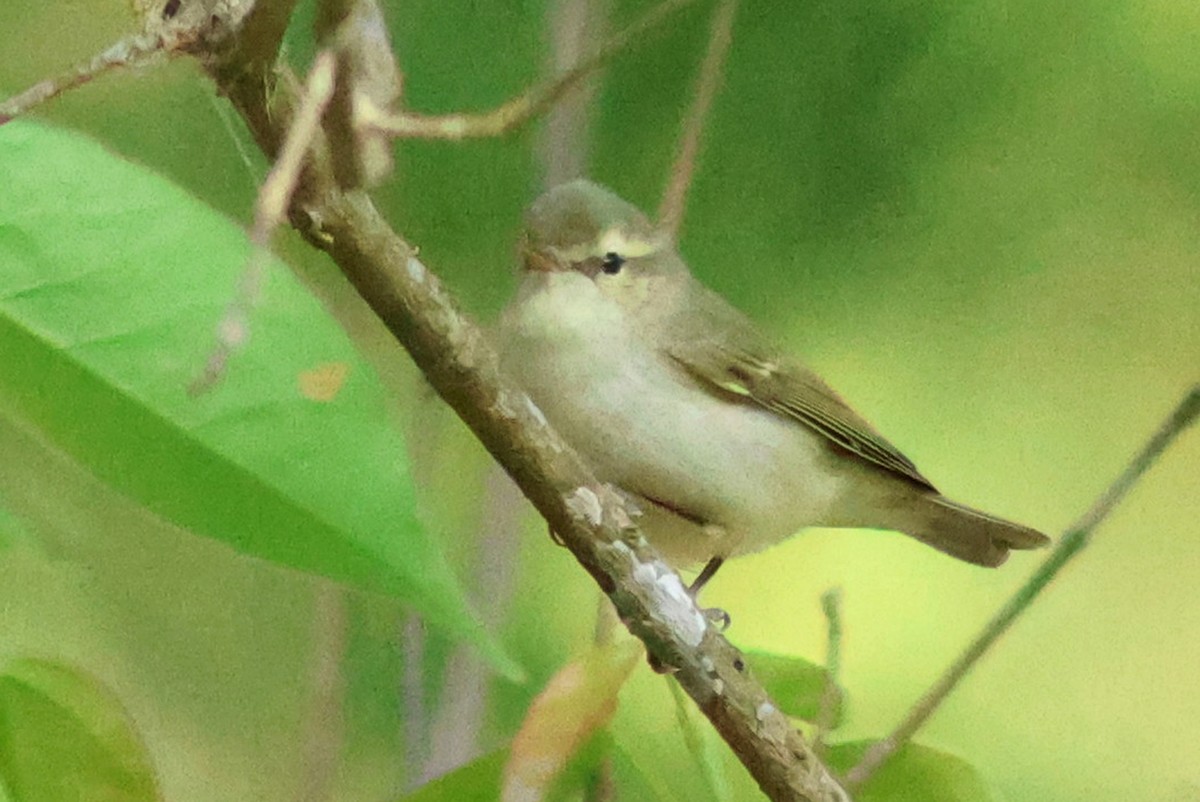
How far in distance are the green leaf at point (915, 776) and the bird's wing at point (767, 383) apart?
183 millimetres

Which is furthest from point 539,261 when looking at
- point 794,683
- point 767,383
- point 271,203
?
point 271,203

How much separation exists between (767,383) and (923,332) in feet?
0.57

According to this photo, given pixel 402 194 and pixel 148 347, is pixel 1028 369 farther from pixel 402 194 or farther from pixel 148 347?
pixel 148 347

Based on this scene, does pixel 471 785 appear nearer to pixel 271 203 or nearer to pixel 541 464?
pixel 541 464

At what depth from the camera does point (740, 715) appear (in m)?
0.54

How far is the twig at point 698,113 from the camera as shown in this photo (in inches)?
31.7

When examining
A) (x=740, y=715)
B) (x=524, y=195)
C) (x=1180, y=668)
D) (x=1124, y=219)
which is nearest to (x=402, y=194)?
(x=524, y=195)

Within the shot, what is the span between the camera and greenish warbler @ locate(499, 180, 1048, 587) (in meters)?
0.68

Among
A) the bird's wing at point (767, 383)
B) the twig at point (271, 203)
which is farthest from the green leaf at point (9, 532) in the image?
the bird's wing at point (767, 383)

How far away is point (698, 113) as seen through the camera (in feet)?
2.72

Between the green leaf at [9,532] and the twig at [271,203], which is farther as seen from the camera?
the green leaf at [9,532]

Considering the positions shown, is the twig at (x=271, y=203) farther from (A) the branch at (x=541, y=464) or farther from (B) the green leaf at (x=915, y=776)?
(B) the green leaf at (x=915, y=776)

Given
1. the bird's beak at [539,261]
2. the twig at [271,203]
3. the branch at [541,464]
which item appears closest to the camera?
the twig at [271,203]

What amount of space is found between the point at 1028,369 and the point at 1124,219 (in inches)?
4.8
